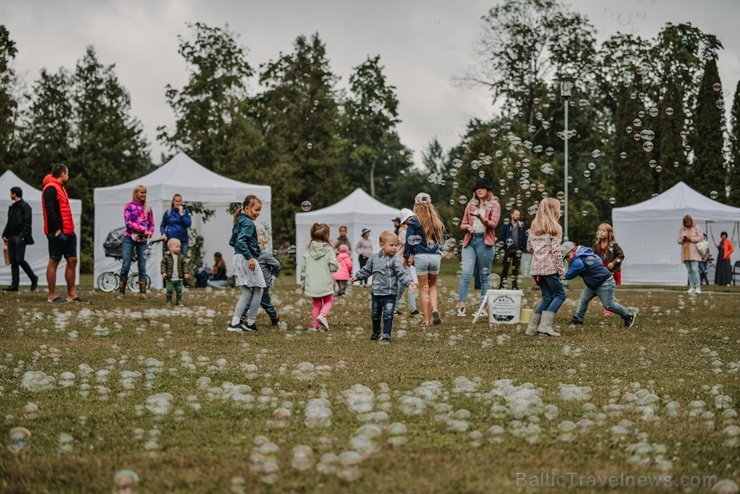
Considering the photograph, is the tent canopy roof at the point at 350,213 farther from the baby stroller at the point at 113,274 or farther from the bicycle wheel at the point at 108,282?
the bicycle wheel at the point at 108,282

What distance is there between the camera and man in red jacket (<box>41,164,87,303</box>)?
13.9 meters

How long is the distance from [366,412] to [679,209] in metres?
24.0

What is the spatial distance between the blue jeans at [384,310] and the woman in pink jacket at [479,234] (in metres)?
2.85

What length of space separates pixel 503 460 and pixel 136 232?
1244cm

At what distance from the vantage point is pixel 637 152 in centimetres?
4588

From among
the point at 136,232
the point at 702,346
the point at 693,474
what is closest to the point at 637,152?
the point at 136,232

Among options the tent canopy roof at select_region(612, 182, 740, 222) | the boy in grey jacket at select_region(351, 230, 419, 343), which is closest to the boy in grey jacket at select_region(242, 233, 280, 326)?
the boy in grey jacket at select_region(351, 230, 419, 343)

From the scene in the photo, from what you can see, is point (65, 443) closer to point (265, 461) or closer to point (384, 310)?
point (265, 461)

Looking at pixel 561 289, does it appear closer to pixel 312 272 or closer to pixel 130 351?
pixel 312 272

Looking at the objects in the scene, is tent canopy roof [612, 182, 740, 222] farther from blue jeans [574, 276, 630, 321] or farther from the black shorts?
the black shorts

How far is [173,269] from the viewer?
48.4 ft

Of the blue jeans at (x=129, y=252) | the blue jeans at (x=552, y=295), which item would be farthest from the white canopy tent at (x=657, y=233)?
the blue jeans at (x=552, y=295)

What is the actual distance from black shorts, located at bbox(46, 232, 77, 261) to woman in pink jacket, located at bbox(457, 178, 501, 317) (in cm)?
644

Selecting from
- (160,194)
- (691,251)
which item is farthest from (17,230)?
(691,251)
